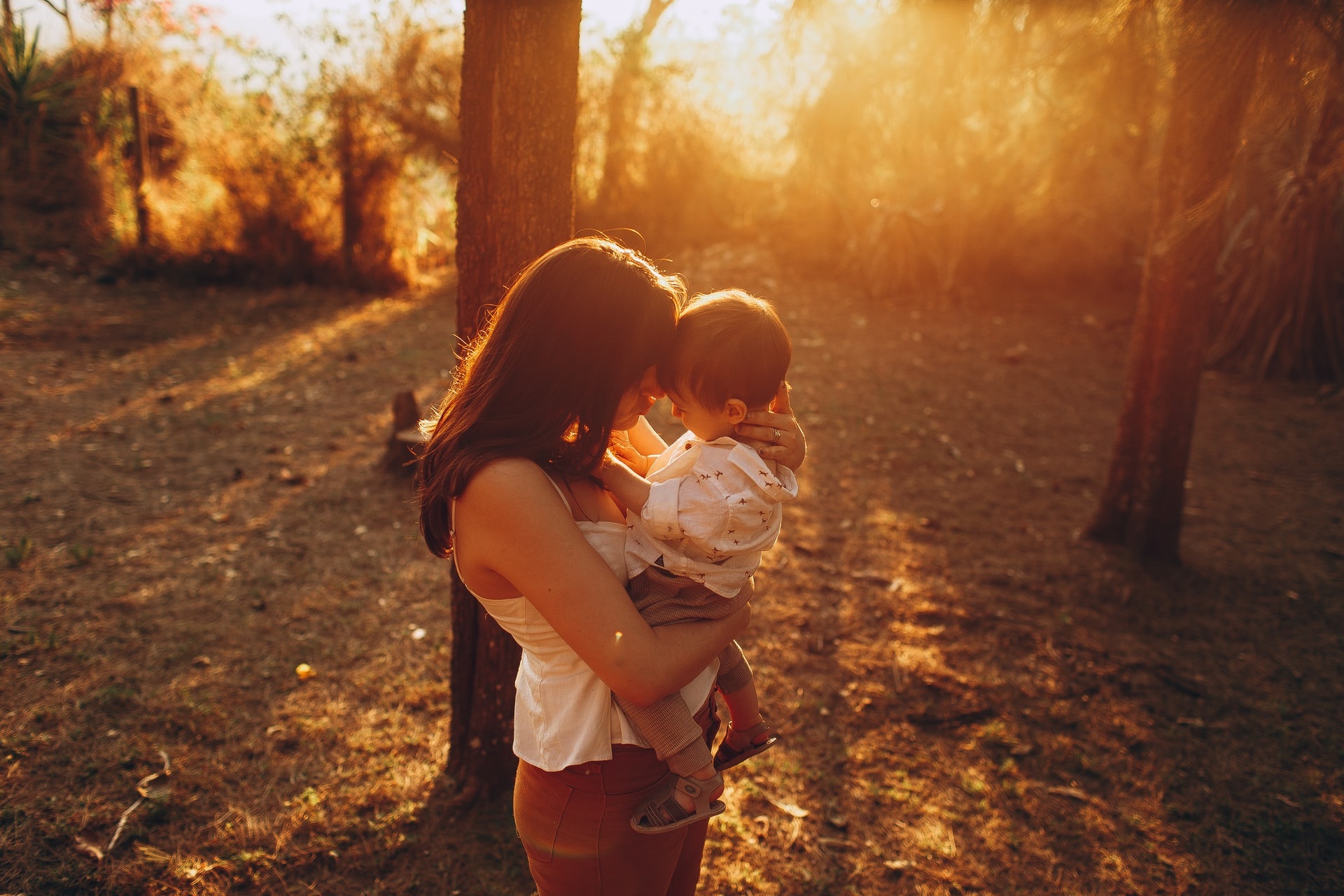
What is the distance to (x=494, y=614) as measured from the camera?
4.56 ft

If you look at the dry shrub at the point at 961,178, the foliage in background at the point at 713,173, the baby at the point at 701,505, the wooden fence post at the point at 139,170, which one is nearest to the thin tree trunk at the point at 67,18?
the foliage in background at the point at 713,173

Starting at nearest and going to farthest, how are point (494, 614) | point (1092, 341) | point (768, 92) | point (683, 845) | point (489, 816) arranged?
point (494, 614)
point (683, 845)
point (489, 816)
point (1092, 341)
point (768, 92)

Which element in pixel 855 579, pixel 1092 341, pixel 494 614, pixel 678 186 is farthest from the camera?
pixel 678 186

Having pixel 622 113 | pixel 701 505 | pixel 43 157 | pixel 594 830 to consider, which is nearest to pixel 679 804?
pixel 594 830

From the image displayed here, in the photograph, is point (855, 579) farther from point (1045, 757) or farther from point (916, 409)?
point (916, 409)

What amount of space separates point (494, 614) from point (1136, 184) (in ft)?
38.2

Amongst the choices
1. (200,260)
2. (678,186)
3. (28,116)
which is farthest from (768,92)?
(28,116)

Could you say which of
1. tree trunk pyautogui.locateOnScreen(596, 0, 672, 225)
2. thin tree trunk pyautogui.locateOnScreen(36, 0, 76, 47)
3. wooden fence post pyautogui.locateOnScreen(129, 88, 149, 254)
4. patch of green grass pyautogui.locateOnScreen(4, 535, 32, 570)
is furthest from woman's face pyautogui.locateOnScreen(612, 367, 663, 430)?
thin tree trunk pyautogui.locateOnScreen(36, 0, 76, 47)

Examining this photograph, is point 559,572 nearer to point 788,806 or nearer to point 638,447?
point 638,447

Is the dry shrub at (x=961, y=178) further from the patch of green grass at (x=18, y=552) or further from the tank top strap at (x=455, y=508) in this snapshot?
the patch of green grass at (x=18, y=552)

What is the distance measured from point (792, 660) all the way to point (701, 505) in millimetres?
2464

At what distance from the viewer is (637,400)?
1435 millimetres

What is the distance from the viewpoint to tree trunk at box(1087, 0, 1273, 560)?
389 centimetres

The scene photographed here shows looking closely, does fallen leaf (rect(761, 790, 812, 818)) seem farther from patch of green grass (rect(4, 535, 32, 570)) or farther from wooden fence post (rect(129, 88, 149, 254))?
wooden fence post (rect(129, 88, 149, 254))
